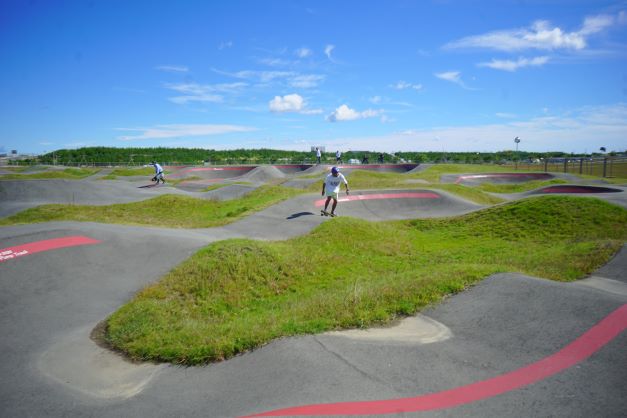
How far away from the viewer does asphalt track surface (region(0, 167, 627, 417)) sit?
427 cm

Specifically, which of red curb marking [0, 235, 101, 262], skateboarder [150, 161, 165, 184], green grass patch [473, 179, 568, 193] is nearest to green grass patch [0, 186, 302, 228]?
red curb marking [0, 235, 101, 262]

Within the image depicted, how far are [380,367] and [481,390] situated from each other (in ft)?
4.03

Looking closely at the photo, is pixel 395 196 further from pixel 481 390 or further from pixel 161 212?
pixel 481 390

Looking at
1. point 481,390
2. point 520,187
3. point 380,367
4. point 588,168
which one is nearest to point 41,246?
point 380,367

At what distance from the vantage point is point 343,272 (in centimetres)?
1136

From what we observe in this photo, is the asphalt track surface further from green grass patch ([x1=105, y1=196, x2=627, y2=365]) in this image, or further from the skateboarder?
the skateboarder

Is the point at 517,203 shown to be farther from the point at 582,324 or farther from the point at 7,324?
the point at 7,324

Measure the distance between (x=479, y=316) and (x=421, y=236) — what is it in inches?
424

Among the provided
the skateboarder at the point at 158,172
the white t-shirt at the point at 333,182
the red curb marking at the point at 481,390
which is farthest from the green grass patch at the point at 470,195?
the skateboarder at the point at 158,172

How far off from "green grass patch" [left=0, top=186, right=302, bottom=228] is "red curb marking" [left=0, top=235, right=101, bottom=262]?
5.62m

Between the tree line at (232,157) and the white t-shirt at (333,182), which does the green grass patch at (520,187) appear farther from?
the tree line at (232,157)

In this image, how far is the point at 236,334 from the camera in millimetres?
6242

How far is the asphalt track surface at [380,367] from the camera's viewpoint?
14.0 ft

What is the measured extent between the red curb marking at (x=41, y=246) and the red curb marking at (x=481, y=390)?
30.6ft
